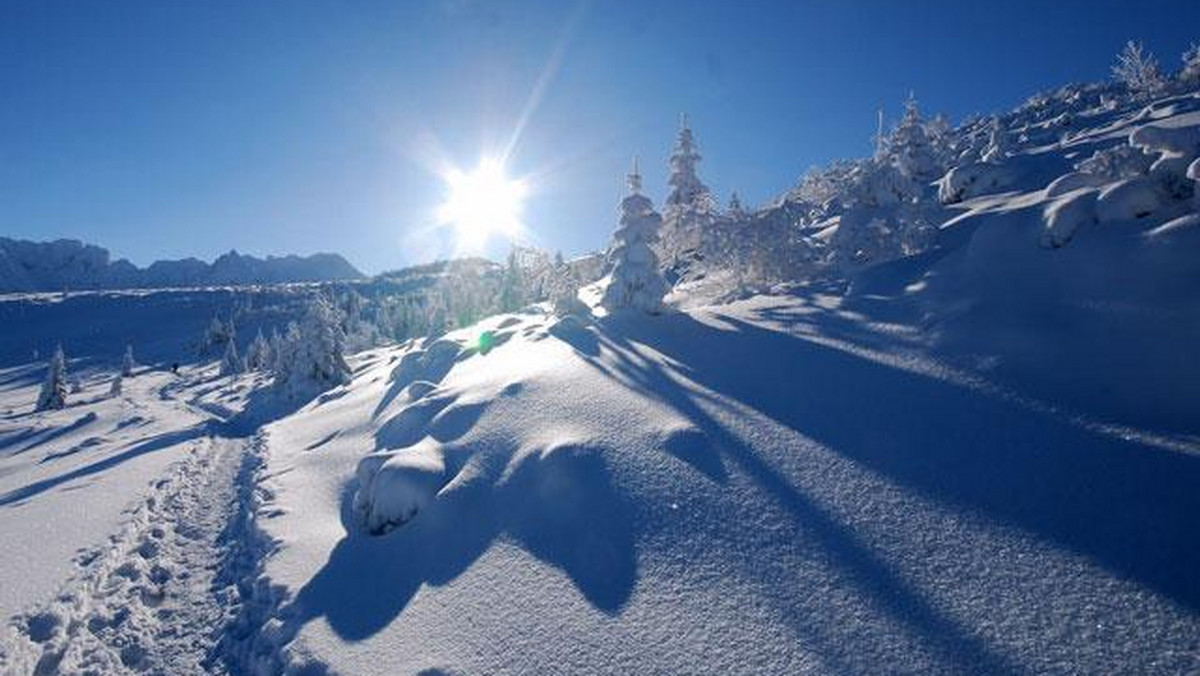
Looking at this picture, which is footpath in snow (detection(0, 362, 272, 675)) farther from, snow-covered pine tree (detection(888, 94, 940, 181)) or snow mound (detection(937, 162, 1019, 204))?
snow-covered pine tree (detection(888, 94, 940, 181))

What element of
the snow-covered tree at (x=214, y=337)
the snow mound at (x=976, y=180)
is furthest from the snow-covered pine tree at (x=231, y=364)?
the snow mound at (x=976, y=180)

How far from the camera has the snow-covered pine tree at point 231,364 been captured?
87.1m

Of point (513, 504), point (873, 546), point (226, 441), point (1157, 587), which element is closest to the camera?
point (1157, 587)

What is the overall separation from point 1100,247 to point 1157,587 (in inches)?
448

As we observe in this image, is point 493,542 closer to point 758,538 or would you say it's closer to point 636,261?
point 758,538

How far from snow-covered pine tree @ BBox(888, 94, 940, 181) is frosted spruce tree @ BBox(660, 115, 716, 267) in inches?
534

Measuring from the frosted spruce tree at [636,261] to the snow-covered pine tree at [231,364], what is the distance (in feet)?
254

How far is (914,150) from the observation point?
129ft

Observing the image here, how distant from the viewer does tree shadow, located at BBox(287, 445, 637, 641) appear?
9430mm

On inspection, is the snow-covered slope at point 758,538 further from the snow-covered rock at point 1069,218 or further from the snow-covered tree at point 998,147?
the snow-covered tree at point 998,147

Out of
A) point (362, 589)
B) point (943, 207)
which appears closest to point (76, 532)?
point (362, 589)

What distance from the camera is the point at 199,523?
16.8 metres

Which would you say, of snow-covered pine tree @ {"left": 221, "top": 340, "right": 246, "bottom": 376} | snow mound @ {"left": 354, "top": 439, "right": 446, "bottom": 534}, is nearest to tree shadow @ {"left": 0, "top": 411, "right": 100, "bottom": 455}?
snow-covered pine tree @ {"left": 221, "top": 340, "right": 246, "bottom": 376}

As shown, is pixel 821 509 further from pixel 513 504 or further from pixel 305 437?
pixel 305 437
